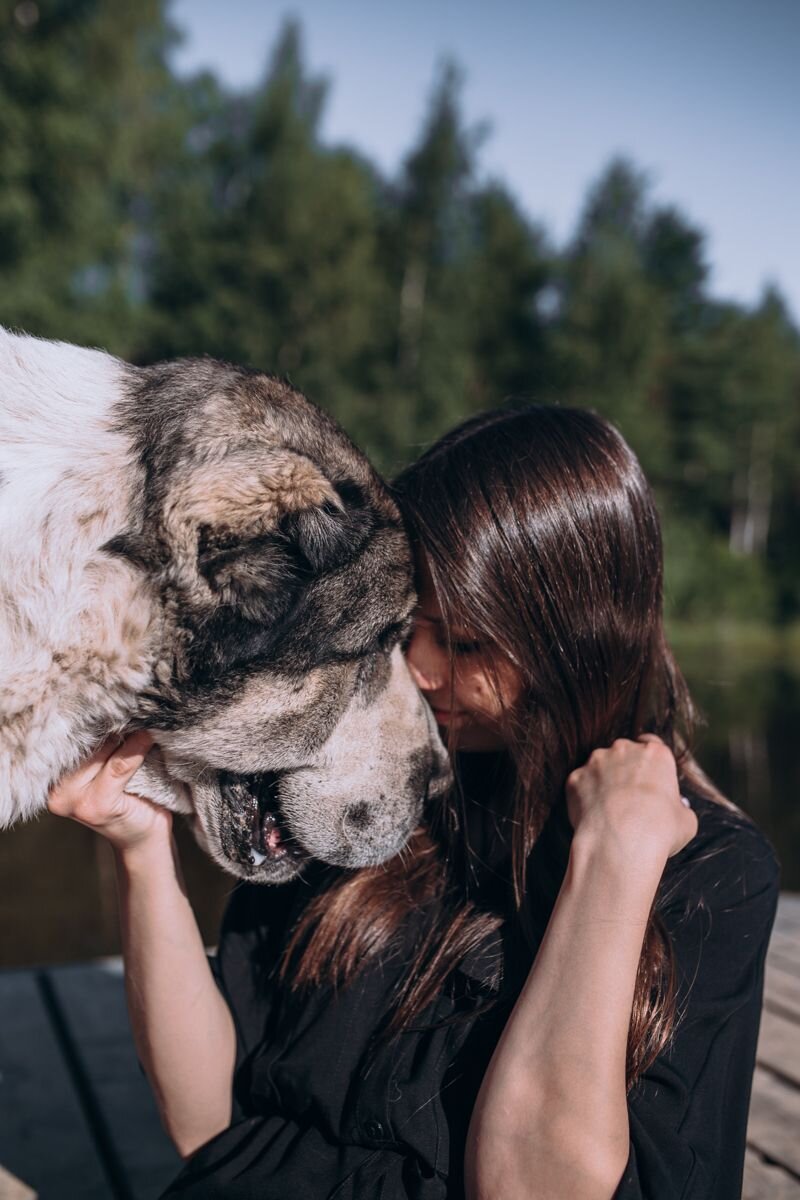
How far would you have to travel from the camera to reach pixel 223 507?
77.7 inches

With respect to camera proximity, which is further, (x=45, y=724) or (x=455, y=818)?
(x=455, y=818)

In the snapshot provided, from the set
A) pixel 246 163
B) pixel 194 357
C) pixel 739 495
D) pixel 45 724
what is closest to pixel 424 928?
pixel 45 724

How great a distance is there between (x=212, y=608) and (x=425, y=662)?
1.96ft

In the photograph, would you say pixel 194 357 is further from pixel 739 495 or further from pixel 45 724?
pixel 739 495

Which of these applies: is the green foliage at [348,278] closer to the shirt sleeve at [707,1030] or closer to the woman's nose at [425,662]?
the woman's nose at [425,662]

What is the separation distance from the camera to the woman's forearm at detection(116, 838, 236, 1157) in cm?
202

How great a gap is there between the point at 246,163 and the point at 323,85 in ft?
25.2

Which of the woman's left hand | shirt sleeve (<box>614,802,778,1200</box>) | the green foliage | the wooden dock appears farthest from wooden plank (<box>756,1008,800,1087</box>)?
the green foliage

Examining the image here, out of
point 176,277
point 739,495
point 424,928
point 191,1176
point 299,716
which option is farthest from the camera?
point 739,495

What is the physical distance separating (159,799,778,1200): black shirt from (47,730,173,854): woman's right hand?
0.50m

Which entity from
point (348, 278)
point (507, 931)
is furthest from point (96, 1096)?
point (348, 278)

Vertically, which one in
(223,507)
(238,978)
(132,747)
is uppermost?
(223,507)

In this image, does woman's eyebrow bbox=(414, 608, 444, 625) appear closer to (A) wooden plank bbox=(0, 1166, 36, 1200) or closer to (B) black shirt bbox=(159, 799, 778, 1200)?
(B) black shirt bbox=(159, 799, 778, 1200)

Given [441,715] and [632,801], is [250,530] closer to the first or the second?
[441,715]
